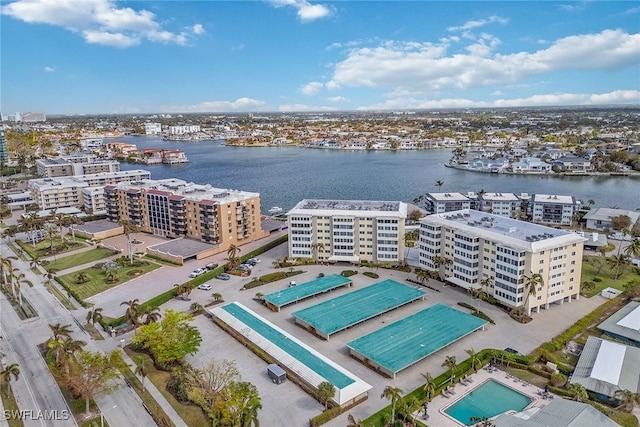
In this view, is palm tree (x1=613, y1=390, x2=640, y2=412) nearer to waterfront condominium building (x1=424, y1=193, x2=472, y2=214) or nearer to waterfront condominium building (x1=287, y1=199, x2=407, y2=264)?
waterfront condominium building (x1=287, y1=199, x2=407, y2=264)

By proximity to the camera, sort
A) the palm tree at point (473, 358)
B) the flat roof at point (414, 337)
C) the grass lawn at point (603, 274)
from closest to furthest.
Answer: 1. the palm tree at point (473, 358)
2. the flat roof at point (414, 337)
3. the grass lawn at point (603, 274)

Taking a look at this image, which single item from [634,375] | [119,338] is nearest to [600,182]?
[634,375]

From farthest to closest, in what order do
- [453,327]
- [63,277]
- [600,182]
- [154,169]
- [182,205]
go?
[154,169]
[600,182]
[182,205]
[63,277]
[453,327]

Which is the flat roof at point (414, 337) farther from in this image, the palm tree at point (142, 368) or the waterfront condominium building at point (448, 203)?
the waterfront condominium building at point (448, 203)

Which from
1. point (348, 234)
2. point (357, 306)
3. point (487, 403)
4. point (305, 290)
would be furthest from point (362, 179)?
point (487, 403)

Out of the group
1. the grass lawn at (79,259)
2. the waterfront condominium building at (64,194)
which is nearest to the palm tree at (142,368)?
the grass lawn at (79,259)

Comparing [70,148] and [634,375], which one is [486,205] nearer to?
[634,375]
